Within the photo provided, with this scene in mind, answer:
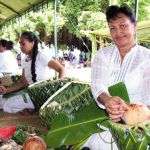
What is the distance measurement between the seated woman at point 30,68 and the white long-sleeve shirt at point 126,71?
2.47 metres

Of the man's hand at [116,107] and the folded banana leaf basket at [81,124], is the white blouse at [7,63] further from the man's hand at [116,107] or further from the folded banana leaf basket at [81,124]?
the man's hand at [116,107]

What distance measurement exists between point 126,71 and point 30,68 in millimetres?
2936

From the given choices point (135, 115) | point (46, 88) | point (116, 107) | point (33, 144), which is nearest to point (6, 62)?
point (46, 88)

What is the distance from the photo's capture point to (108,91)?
291cm

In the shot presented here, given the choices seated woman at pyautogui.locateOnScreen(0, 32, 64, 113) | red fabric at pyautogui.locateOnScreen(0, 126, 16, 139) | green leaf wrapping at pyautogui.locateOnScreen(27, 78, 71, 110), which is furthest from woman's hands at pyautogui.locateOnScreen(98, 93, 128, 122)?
seated woman at pyautogui.locateOnScreen(0, 32, 64, 113)

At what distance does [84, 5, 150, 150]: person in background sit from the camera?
2.96 m

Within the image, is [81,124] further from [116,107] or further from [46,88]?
[46,88]

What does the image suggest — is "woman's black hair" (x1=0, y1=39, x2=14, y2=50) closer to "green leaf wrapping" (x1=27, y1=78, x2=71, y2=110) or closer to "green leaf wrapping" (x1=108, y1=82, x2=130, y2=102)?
"green leaf wrapping" (x1=27, y1=78, x2=71, y2=110)

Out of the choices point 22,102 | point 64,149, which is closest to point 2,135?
point 64,149

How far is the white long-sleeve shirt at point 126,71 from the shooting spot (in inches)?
118

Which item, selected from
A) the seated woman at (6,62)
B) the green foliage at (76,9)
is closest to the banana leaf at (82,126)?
the seated woman at (6,62)

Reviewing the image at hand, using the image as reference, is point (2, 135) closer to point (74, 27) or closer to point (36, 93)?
point (36, 93)

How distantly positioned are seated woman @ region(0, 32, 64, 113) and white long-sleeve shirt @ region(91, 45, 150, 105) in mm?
2473

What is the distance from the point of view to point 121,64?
310cm
